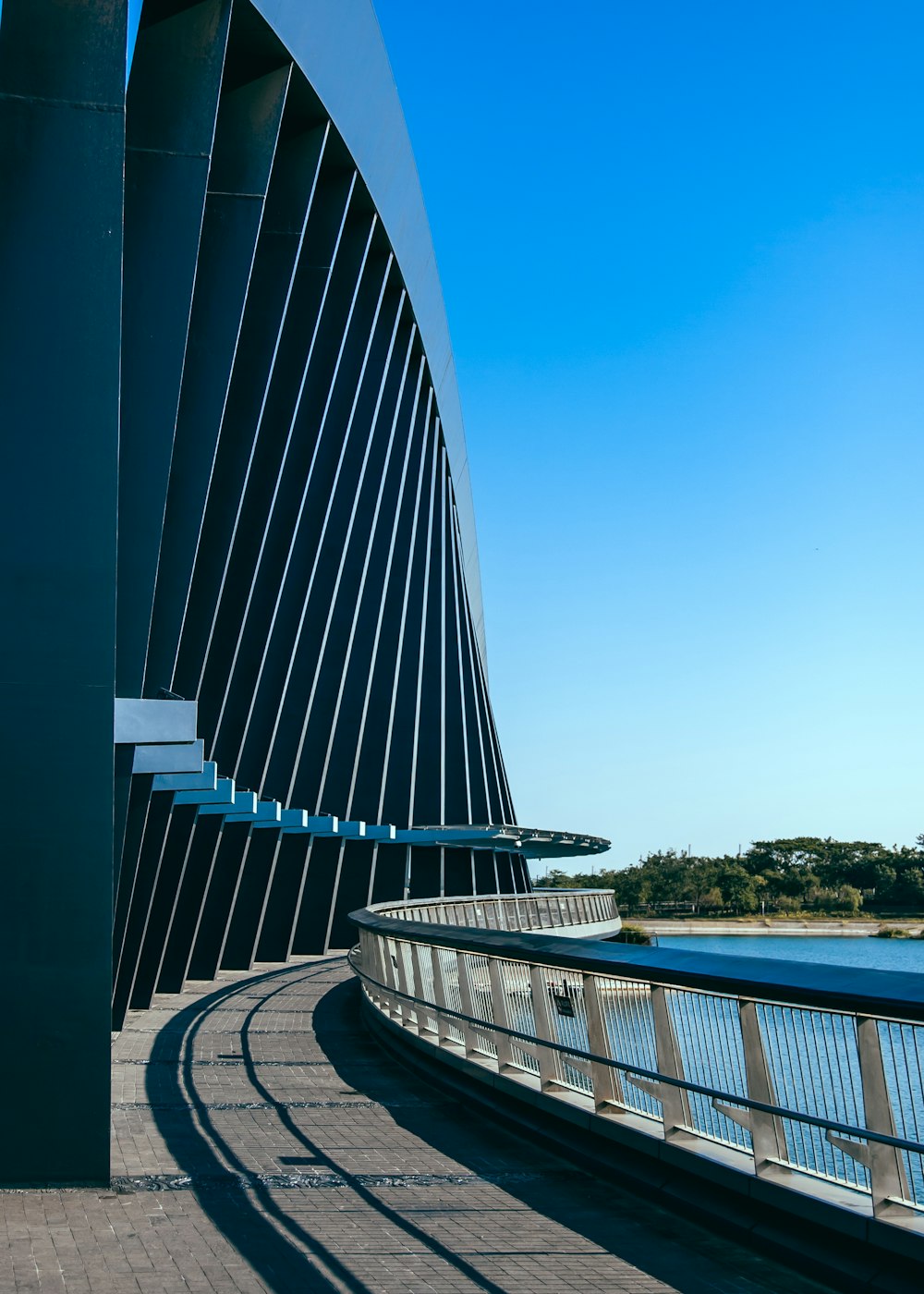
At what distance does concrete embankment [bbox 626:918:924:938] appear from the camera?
1565 inches

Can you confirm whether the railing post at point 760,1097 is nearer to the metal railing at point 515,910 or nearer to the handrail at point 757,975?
the handrail at point 757,975

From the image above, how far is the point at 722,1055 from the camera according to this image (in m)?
6.69

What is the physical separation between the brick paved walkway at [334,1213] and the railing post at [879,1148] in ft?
1.63

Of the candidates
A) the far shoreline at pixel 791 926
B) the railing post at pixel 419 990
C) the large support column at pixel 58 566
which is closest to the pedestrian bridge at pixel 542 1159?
the large support column at pixel 58 566

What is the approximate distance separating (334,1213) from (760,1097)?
2250 millimetres

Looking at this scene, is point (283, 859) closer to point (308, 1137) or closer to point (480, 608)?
point (308, 1137)

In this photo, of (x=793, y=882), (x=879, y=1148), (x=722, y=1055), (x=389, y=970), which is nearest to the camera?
(x=879, y=1148)

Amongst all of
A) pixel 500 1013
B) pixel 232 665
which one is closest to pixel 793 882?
pixel 232 665

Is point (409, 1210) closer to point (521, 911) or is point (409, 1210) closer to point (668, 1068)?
point (668, 1068)

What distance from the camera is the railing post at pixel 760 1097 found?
20.7 feet

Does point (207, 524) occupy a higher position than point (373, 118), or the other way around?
point (373, 118)

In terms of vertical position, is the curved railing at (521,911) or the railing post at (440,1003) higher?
the curved railing at (521,911)

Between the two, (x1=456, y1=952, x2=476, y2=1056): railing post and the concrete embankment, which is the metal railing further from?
the concrete embankment

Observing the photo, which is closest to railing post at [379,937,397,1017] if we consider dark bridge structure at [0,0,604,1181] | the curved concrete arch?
dark bridge structure at [0,0,604,1181]
